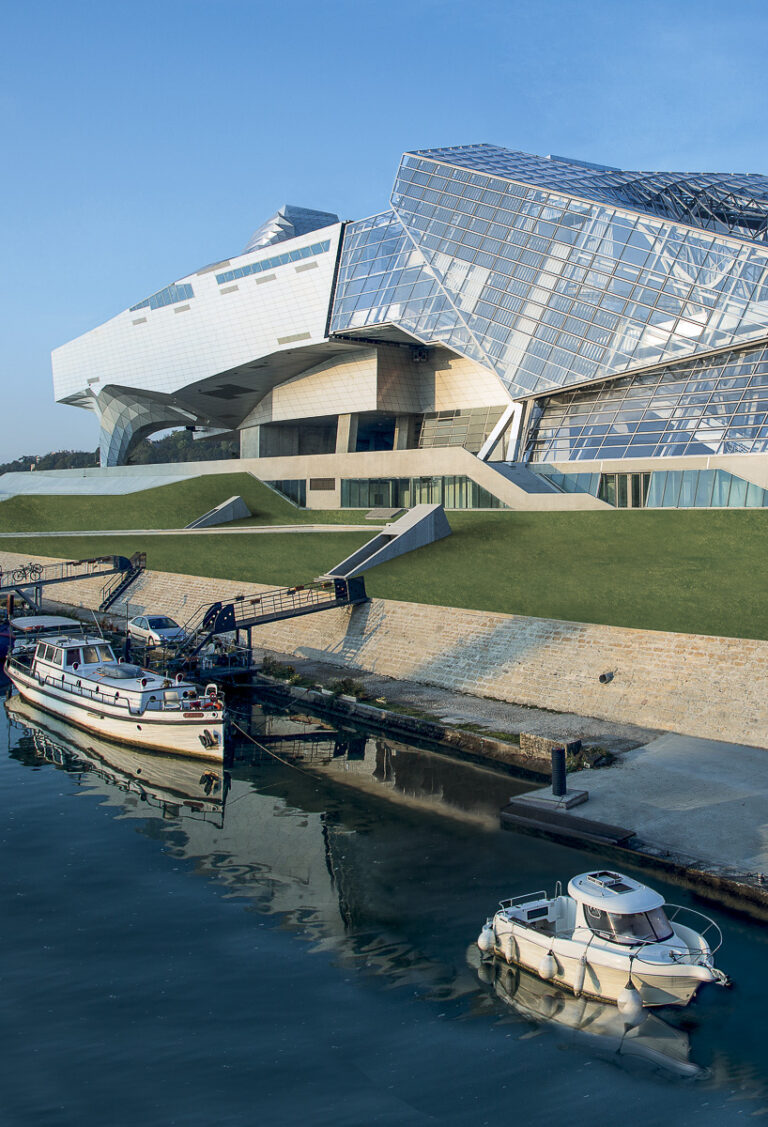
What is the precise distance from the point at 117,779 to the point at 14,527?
47.0 m

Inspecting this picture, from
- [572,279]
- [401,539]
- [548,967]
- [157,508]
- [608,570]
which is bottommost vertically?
[548,967]

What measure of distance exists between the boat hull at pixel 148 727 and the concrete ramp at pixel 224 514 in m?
29.9

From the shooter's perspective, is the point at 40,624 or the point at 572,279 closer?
the point at 40,624

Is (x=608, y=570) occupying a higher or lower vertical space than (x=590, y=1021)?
higher

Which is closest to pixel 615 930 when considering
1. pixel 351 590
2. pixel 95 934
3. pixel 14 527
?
pixel 95 934

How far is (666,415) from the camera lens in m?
47.9

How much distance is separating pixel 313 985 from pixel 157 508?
53.0 meters

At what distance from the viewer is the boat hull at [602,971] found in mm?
12219

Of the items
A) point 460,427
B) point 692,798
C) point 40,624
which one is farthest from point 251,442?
point 692,798

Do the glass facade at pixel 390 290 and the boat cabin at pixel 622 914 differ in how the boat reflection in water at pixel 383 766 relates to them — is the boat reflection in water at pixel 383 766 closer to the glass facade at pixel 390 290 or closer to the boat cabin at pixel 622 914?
the boat cabin at pixel 622 914

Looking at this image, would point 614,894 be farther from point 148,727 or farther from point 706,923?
point 148,727

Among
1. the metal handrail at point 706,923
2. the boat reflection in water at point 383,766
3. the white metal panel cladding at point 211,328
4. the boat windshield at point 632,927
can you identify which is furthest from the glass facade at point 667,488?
the boat windshield at point 632,927

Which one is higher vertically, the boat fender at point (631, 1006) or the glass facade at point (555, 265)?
the glass facade at point (555, 265)

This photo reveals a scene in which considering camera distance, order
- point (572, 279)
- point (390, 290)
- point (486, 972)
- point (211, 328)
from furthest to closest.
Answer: point (211, 328) → point (390, 290) → point (572, 279) → point (486, 972)
